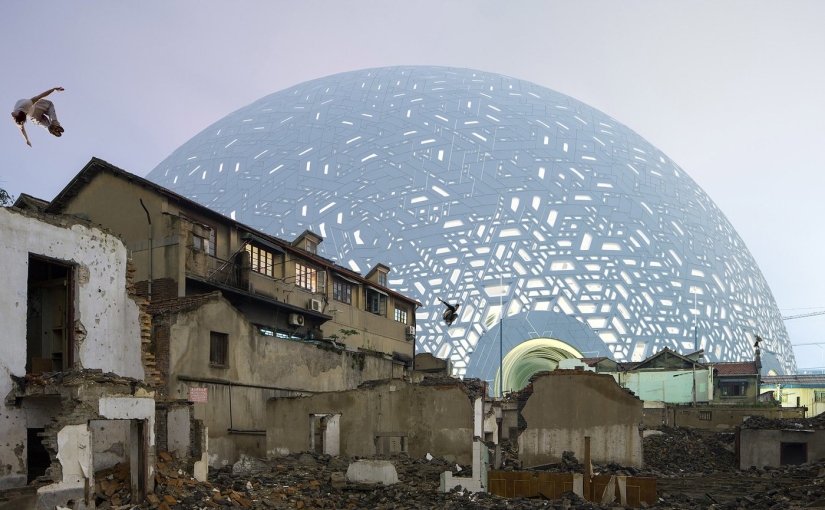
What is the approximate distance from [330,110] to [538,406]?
38.7 metres

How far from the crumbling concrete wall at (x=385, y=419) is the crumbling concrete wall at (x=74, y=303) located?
530 centimetres

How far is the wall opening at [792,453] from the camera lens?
26.4 m

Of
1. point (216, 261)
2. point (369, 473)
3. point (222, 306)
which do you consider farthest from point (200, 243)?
point (369, 473)

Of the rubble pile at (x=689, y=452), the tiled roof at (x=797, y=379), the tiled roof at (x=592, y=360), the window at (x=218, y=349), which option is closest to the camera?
the window at (x=218, y=349)

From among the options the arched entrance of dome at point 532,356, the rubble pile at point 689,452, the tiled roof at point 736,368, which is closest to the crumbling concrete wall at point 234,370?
the rubble pile at point 689,452

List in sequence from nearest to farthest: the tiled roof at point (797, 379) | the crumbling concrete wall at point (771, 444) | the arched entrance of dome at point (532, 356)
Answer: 1. the crumbling concrete wall at point (771, 444)
2. the arched entrance of dome at point (532, 356)
3. the tiled roof at point (797, 379)

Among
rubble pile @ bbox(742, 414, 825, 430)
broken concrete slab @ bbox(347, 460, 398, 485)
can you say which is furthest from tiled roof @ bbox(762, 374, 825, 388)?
broken concrete slab @ bbox(347, 460, 398, 485)

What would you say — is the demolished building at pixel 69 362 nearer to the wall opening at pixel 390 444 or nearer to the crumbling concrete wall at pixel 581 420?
the wall opening at pixel 390 444

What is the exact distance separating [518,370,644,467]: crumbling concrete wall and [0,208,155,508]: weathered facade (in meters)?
12.2

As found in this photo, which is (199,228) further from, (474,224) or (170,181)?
(170,181)

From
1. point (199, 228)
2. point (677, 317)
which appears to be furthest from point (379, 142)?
point (199, 228)

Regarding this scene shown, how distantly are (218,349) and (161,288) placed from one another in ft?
9.64

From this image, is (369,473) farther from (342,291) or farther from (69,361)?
(342,291)

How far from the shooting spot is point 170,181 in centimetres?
5819
